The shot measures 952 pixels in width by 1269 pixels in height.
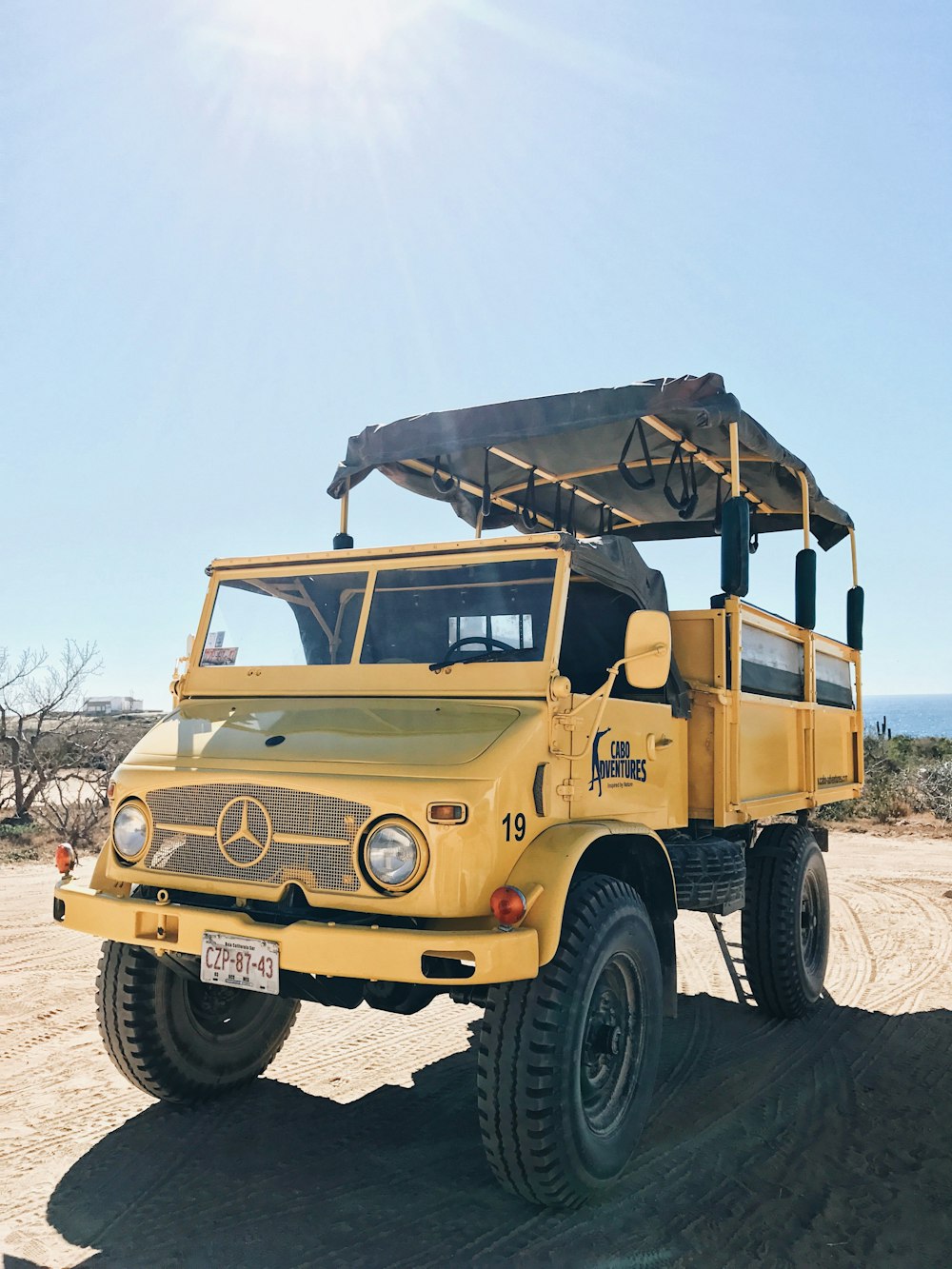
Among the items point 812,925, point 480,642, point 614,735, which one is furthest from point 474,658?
point 812,925

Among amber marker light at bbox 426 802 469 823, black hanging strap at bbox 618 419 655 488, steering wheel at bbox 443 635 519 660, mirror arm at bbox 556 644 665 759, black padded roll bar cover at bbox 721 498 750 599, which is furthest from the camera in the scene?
black hanging strap at bbox 618 419 655 488

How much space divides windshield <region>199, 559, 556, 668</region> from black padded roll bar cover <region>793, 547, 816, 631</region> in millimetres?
3624

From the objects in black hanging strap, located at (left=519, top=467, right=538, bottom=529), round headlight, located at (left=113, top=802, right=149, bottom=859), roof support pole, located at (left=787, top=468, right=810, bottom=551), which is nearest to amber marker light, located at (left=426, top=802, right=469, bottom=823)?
round headlight, located at (left=113, top=802, right=149, bottom=859)

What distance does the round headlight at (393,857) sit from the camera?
3.34m

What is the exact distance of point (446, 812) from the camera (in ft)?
10.9

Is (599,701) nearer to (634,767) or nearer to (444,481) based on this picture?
(634,767)

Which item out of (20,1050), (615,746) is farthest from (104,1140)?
(615,746)

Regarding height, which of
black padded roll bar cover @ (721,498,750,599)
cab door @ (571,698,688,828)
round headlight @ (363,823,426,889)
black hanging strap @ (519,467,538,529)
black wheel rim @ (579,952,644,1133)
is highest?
black hanging strap @ (519,467,538,529)

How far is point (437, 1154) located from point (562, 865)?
1500mm

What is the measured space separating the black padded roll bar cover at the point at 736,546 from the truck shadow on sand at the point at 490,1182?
8.34ft

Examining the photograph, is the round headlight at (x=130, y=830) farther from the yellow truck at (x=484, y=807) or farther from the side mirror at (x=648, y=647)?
the side mirror at (x=648, y=647)

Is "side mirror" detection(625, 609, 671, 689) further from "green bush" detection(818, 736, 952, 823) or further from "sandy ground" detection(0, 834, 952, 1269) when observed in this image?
"green bush" detection(818, 736, 952, 823)

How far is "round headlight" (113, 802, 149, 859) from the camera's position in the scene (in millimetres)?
3922

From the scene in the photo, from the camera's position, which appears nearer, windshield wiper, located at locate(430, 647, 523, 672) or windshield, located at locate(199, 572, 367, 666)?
windshield wiper, located at locate(430, 647, 523, 672)
